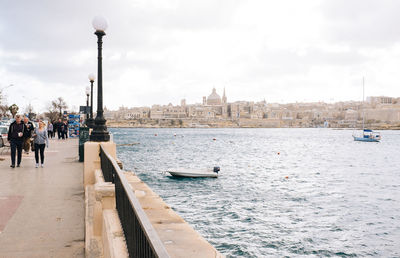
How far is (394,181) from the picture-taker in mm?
29516

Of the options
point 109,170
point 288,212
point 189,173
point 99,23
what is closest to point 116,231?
point 109,170

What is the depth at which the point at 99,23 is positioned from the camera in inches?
329

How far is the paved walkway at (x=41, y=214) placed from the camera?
4.83m

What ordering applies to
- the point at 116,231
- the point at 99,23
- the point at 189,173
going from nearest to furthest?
the point at 116,231
the point at 99,23
the point at 189,173

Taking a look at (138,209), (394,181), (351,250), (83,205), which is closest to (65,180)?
(83,205)

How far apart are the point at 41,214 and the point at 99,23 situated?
4.62m

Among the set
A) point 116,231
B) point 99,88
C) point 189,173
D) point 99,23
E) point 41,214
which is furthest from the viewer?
point 189,173

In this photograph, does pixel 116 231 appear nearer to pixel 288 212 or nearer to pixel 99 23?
pixel 99 23

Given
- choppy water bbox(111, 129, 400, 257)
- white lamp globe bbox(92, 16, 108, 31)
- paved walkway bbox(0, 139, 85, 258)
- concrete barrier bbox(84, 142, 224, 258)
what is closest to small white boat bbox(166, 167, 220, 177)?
choppy water bbox(111, 129, 400, 257)

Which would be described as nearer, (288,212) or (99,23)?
(99,23)

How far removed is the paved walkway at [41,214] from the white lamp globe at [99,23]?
3.93 m

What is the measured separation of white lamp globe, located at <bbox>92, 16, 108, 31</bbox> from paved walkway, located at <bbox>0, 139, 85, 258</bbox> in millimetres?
3926

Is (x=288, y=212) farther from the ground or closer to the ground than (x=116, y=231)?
closer to the ground

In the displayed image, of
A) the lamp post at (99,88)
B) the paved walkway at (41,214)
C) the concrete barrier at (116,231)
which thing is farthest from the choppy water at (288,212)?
the paved walkway at (41,214)
